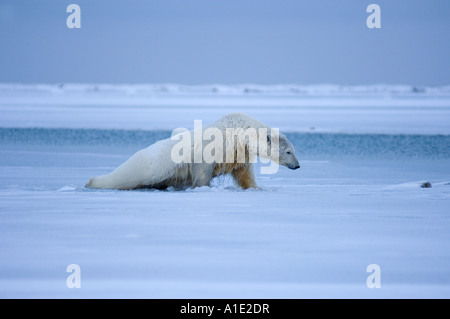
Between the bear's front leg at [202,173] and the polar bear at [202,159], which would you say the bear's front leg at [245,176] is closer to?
the polar bear at [202,159]

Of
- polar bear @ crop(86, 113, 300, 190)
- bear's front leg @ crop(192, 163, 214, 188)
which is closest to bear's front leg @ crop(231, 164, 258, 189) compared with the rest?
polar bear @ crop(86, 113, 300, 190)

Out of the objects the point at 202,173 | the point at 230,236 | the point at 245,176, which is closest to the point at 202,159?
the point at 202,173

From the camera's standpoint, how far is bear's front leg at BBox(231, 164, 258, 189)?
819 centimetres

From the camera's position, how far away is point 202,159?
7887mm

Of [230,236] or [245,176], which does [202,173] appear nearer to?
[245,176]

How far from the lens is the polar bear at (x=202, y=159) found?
26.0 feet

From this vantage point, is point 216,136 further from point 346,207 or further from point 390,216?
point 390,216

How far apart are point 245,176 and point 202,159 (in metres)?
0.60

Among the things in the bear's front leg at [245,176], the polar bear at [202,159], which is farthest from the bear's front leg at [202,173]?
the bear's front leg at [245,176]

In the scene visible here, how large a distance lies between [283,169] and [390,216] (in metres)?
4.97

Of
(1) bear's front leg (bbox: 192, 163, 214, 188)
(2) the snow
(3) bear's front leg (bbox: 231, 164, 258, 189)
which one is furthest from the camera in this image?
(3) bear's front leg (bbox: 231, 164, 258, 189)

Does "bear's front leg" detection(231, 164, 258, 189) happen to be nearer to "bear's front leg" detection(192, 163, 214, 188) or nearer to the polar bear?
the polar bear
